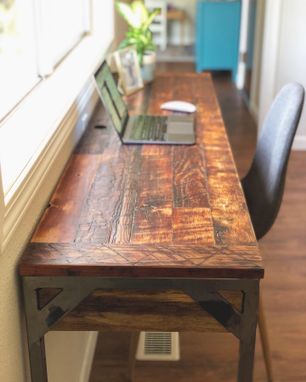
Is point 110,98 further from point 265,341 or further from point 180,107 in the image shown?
point 265,341

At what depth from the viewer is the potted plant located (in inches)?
113

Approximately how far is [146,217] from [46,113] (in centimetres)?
48

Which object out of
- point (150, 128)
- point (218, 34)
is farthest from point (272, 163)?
point (218, 34)

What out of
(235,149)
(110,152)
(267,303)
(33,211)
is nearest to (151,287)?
(33,211)

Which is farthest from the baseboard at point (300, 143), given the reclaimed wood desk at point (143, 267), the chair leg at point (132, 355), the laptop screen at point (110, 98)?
the reclaimed wood desk at point (143, 267)

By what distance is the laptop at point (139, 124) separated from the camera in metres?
1.99

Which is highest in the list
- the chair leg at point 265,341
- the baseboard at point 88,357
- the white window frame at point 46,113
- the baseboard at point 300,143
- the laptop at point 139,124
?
the white window frame at point 46,113

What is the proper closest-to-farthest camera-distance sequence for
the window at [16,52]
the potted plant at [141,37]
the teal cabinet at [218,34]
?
the window at [16,52]
the potted plant at [141,37]
the teal cabinet at [218,34]

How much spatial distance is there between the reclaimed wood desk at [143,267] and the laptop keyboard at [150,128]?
51cm

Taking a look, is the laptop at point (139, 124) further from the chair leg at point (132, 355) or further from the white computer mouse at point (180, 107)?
the chair leg at point (132, 355)

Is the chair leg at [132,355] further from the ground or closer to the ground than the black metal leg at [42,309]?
closer to the ground

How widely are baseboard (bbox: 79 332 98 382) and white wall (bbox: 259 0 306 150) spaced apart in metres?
2.53

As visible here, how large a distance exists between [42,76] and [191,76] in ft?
3.85

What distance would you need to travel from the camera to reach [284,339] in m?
2.26
